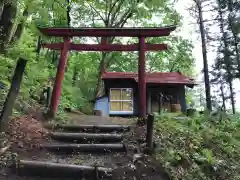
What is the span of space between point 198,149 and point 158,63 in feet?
64.8

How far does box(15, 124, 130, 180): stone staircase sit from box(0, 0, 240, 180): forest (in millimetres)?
1235

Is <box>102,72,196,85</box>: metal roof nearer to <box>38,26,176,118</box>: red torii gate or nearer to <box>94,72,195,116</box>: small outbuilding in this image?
<box>94,72,195,116</box>: small outbuilding

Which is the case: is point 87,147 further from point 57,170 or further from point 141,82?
point 141,82

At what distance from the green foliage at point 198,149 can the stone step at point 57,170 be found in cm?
159

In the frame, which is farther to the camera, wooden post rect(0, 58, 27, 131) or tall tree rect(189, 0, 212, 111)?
tall tree rect(189, 0, 212, 111)

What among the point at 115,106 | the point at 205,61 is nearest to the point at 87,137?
the point at 205,61

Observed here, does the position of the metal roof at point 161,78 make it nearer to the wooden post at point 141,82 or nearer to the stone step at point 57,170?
the wooden post at point 141,82

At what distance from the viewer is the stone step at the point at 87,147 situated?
6426 millimetres

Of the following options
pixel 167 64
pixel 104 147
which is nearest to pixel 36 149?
pixel 104 147

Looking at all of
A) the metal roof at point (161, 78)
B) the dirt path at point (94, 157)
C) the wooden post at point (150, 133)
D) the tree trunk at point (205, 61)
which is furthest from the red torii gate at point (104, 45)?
the metal roof at point (161, 78)

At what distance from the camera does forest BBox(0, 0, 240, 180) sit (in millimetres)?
7039

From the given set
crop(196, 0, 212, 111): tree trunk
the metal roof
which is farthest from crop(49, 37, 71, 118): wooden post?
crop(196, 0, 212, 111): tree trunk

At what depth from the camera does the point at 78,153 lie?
6.38 meters

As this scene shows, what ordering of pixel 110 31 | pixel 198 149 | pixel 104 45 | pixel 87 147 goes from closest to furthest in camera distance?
pixel 87 147
pixel 198 149
pixel 110 31
pixel 104 45
